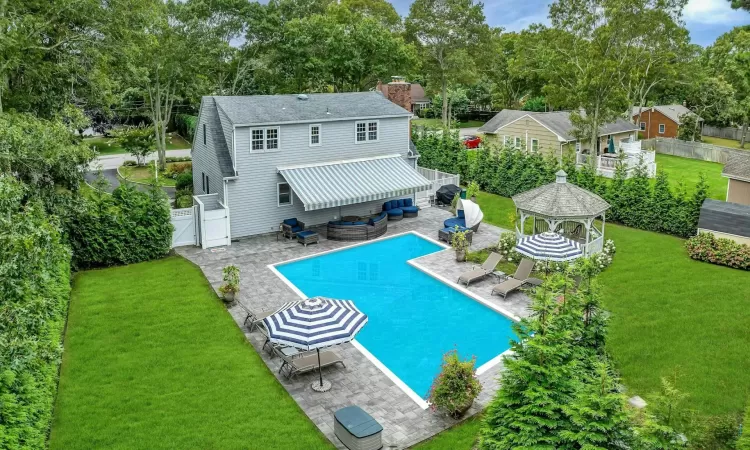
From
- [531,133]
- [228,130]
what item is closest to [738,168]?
[531,133]

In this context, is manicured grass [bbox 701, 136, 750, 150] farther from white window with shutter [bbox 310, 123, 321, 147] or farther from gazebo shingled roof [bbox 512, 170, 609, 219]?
white window with shutter [bbox 310, 123, 321, 147]

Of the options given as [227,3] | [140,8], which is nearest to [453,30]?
[227,3]

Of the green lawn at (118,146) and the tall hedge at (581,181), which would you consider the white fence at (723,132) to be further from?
the green lawn at (118,146)

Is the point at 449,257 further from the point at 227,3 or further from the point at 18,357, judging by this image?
the point at 227,3

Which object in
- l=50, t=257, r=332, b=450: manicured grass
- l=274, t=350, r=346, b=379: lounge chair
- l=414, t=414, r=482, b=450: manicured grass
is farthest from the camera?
l=274, t=350, r=346, b=379: lounge chair

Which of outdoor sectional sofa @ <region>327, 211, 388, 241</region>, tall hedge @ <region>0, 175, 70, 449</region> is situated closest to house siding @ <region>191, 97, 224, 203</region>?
outdoor sectional sofa @ <region>327, 211, 388, 241</region>

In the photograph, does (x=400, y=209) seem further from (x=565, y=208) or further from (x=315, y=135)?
(x=565, y=208)

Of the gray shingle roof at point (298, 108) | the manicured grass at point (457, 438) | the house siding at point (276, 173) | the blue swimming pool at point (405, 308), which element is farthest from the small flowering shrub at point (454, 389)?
the gray shingle roof at point (298, 108)
